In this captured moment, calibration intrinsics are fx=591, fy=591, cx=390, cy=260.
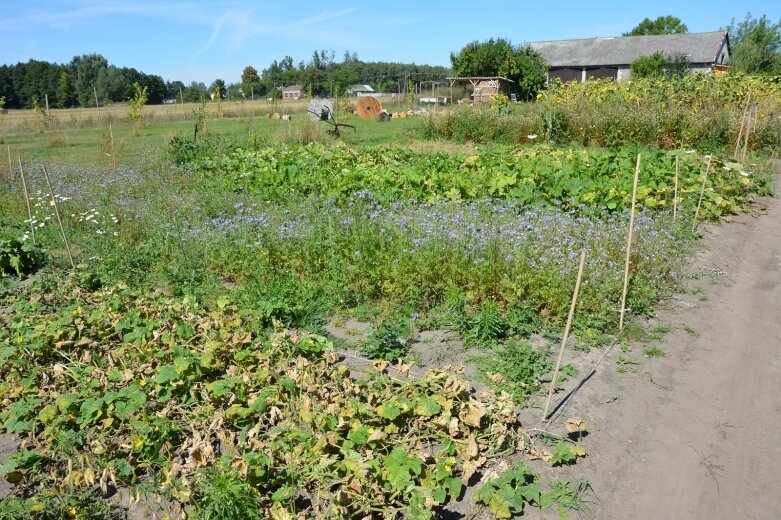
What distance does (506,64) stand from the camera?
116ft

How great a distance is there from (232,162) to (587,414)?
8.86 metres

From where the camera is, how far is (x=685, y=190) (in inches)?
332

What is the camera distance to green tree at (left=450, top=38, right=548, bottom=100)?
35.6 metres

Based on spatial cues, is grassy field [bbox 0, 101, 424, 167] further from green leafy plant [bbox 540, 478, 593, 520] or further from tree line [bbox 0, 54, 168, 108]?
tree line [bbox 0, 54, 168, 108]

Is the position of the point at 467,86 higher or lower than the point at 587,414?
higher

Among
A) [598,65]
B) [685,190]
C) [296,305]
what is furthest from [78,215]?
[598,65]

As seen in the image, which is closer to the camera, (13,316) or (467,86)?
(13,316)

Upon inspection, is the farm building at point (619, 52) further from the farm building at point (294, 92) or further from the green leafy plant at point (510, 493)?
the green leafy plant at point (510, 493)

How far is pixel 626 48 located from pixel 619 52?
24.5 inches

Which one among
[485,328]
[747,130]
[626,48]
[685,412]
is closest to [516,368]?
[485,328]

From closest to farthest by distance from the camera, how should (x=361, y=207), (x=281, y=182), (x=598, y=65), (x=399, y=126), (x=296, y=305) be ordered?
(x=296, y=305)
(x=361, y=207)
(x=281, y=182)
(x=399, y=126)
(x=598, y=65)

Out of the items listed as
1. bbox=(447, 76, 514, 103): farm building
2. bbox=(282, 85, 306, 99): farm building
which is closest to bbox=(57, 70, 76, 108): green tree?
bbox=(282, 85, 306, 99): farm building

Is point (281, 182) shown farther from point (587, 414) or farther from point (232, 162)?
point (587, 414)

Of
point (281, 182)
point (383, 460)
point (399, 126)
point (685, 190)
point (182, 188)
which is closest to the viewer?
point (383, 460)
